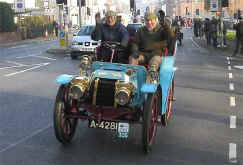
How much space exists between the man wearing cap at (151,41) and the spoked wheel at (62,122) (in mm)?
1721

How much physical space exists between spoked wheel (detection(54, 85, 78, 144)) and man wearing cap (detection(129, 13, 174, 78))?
1.72 meters

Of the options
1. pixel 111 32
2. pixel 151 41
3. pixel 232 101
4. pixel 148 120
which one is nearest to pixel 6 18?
pixel 232 101

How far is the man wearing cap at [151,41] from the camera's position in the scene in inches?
307

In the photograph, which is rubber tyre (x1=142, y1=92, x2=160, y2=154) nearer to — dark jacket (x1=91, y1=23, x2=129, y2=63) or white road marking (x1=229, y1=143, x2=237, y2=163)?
white road marking (x1=229, y1=143, x2=237, y2=163)

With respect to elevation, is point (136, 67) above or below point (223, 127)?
above

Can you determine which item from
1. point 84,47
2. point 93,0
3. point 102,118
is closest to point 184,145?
point 102,118

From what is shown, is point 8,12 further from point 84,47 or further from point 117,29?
point 117,29

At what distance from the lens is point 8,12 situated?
132 feet

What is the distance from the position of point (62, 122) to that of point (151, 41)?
240cm

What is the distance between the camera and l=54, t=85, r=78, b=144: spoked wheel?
6230 mm

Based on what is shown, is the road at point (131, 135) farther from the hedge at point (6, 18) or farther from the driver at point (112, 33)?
the hedge at point (6, 18)

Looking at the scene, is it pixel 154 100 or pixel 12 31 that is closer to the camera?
pixel 154 100

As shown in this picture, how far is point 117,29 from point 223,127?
101 inches

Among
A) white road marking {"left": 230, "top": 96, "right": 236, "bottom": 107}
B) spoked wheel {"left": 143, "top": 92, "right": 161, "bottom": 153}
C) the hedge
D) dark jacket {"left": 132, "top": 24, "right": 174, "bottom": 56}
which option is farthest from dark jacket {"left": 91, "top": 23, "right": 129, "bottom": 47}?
the hedge
